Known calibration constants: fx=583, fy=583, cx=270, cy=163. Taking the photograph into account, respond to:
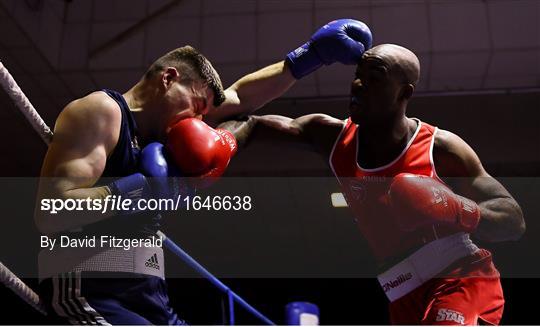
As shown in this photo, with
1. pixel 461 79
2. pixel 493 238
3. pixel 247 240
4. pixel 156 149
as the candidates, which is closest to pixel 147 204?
pixel 156 149

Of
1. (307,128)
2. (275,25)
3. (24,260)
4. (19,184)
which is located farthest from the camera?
(24,260)

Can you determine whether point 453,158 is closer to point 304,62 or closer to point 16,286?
point 304,62

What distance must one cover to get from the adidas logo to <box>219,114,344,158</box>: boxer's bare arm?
2.64 feet

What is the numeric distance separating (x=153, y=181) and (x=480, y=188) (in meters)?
1.24

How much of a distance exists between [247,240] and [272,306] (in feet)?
3.06

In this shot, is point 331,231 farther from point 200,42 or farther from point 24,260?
point 24,260

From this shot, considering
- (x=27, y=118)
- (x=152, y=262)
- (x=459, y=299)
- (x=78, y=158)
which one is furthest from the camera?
(x=459, y=299)

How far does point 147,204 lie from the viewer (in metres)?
1.74

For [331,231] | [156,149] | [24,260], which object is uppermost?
[156,149]

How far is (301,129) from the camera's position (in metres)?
2.50

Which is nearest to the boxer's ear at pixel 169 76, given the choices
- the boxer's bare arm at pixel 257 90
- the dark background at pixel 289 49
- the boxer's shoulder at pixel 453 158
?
the boxer's bare arm at pixel 257 90

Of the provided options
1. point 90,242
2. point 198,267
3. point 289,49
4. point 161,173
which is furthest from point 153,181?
point 289,49

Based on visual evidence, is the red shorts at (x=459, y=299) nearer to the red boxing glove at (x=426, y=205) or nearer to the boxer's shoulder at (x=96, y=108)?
the red boxing glove at (x=426, y=205)
